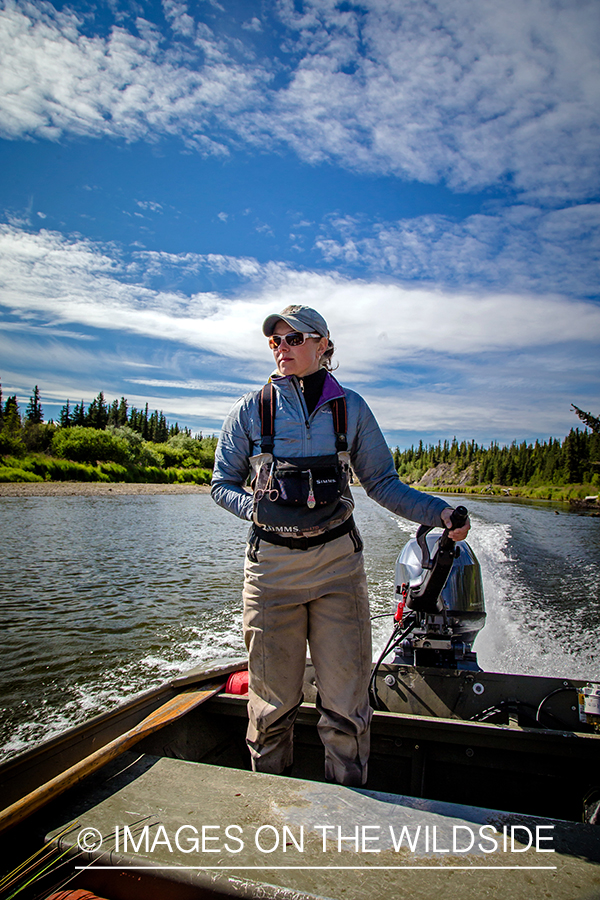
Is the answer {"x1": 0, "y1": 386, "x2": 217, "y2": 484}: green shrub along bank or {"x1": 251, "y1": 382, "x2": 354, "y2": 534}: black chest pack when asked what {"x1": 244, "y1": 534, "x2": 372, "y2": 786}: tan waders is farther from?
{"x1": 0, "y1": 386, "x2": 217, "y2": 484}: green shrub along bank

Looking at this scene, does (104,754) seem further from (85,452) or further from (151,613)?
(85,452)

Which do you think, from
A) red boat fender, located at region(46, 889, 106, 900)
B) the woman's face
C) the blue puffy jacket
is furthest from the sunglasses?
red boat fender, located at region(46, 889, 106, 900)

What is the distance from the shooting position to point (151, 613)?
314 inches

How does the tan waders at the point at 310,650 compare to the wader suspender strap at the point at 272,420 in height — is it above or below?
below

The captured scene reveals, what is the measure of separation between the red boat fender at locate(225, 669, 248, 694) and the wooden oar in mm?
46

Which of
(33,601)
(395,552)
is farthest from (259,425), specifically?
(395,552)

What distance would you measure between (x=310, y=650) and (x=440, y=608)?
5.57ft

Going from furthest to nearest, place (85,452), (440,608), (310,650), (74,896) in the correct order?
(85,452), (440,608), (310,650), (74,896)

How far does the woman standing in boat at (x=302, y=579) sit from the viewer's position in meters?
2.21

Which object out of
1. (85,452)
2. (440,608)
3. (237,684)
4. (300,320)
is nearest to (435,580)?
(440,608)

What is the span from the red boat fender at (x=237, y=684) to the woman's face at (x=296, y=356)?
1.93 m

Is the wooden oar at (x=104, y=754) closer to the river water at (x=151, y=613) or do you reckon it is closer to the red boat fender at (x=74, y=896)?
the red boat fender at (x=74, y=896)

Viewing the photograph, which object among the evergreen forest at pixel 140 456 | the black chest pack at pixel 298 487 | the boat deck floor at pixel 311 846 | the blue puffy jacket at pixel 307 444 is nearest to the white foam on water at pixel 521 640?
the blue puffy jacket at pixel 307 444

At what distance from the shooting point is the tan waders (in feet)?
7.25
